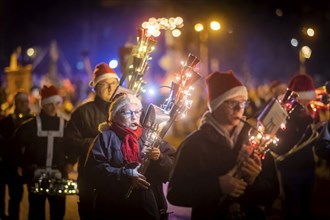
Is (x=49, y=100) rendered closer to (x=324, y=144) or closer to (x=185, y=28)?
(x=324, y=144)

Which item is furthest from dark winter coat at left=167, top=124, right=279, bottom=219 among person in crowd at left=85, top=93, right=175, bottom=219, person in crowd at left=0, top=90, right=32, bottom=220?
person in crowd at left=0, top=90, right=32, bottom=220

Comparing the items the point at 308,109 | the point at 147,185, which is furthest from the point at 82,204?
the point at 308,109

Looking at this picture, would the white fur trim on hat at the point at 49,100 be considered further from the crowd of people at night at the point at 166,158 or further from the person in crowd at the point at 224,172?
the person in crowd at the point at 224,172

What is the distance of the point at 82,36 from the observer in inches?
2303

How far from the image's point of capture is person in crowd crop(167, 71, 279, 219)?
4.29m

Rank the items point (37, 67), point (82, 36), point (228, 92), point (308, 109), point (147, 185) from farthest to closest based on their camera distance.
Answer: point (82, 36)
point (37, 67)
point (308, 109)
point (147, 185)
point (228, 92)

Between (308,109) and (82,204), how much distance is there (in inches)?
154

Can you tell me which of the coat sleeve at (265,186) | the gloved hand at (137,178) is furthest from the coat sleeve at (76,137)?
the coat sleeve at (265,186)

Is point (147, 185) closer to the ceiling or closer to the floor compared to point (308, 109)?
closer to the floor

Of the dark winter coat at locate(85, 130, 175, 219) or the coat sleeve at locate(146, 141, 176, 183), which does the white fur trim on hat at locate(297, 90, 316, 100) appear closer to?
the coat sleeve at locate(146, 141, 176, 183)

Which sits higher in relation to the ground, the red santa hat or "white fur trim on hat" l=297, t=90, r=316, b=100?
the red santa hat

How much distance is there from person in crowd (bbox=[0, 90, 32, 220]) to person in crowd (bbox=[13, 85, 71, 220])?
1.89 ft

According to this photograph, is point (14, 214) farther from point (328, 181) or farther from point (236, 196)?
point (328, 181)

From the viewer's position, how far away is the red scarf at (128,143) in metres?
5.52
